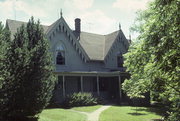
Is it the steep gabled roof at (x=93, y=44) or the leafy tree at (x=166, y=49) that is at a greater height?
the steep gabled roof at (x=93, y=44)

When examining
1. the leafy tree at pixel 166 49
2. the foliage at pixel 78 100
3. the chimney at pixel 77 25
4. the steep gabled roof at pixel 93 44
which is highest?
the chimney at pixel 77 25

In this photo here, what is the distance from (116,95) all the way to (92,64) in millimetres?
5657

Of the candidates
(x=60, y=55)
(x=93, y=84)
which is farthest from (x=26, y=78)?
(x=93, y=84)

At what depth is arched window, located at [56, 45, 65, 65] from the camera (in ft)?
79.8

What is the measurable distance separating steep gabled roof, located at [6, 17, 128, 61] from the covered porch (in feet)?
8.73

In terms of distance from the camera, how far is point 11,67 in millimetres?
11492

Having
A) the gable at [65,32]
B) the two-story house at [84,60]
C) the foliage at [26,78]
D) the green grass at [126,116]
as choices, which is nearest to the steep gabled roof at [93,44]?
the two-story house at [84,60]

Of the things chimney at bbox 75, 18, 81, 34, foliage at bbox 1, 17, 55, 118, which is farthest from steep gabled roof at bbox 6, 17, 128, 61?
foliage at bbox 1, 17, 55, 118

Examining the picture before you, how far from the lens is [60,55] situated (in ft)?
80.6

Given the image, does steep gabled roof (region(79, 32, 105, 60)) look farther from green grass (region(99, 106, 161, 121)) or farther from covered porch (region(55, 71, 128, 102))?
green grass (region(99, 106, 161, 121))

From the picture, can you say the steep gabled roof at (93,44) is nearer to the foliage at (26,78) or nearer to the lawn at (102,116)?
the lawn at (102,116)

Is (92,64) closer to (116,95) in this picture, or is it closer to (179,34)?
(116,95)

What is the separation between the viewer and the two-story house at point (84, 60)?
2405 centimetres

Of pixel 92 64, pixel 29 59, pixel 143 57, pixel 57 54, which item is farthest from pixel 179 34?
pixel 92 64
